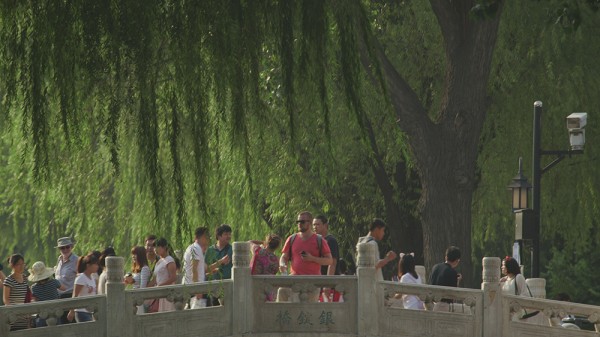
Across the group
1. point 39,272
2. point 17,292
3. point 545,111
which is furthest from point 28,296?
point 545,111

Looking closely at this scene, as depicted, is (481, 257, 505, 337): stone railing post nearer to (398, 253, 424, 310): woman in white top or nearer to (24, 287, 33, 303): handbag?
(398, 253, 424, 310): woman in white top

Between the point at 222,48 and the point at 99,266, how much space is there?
719cm

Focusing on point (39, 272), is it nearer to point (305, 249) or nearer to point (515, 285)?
point (305, 249)

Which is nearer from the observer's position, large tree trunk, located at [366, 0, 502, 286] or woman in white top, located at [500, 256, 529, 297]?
woman in white top, located at [500, 256, 529, 297]

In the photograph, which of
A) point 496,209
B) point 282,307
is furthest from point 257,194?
point 282,307

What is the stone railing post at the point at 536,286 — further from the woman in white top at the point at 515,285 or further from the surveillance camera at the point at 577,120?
the surveillance camera at the point at 577,120

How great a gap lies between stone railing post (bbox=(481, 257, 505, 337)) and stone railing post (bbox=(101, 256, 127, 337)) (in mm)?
4276

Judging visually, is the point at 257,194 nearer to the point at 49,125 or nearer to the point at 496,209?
the point at 496,209

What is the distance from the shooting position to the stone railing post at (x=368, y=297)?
1825cm

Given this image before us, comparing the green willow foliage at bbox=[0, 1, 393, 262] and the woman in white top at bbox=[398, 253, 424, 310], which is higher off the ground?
the green willow foliage at bbox=[0, 1, 393, 262]

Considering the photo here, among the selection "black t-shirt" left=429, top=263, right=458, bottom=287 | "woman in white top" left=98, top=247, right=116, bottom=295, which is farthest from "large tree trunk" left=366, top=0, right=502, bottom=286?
"woman in white top" left=98, top=247, right=116, bottom=295

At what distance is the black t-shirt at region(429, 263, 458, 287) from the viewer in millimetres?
18078

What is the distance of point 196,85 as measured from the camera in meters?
11.2

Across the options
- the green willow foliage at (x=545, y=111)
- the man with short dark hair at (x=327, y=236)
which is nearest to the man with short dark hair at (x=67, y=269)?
the man with short dark hair at (x=327, y=236)
